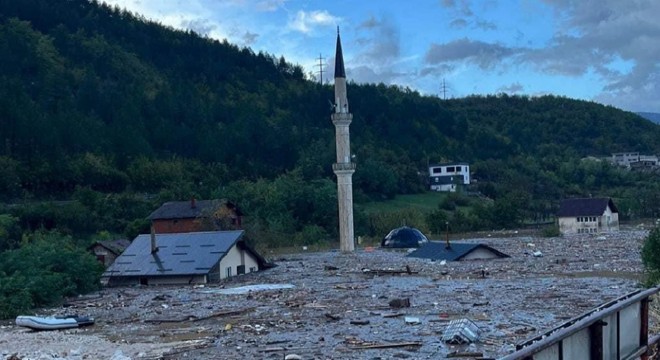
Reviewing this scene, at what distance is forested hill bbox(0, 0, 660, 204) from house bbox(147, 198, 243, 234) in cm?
1665

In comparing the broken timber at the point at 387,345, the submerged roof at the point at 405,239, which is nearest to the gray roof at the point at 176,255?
the broken timber at the point at 387,345

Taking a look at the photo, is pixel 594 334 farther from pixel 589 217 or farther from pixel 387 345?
pixel 589 217

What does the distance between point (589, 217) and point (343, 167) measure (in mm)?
20259

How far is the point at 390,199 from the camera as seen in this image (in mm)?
79750

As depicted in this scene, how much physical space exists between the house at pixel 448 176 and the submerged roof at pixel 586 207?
29.8 m

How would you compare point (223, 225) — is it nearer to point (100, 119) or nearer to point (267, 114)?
point (100, 119)

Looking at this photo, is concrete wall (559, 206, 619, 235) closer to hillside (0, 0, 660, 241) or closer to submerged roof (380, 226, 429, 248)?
hillside (0, 0, 660, 241)

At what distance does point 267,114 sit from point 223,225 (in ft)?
196

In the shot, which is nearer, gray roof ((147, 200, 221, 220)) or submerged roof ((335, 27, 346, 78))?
gray roof ((147, 200, 221, 220))

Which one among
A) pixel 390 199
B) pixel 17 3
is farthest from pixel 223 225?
pixel 17 3

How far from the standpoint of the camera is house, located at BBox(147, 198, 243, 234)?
43.0 m

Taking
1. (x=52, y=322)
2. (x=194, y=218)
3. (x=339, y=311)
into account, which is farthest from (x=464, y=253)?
(x=52, y=322)

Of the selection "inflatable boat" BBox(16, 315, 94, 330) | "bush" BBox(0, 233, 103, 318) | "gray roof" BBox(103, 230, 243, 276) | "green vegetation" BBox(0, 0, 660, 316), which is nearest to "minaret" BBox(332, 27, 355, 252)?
"green vegetation" BBox(0, 0, 660, 316)

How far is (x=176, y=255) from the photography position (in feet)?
102
